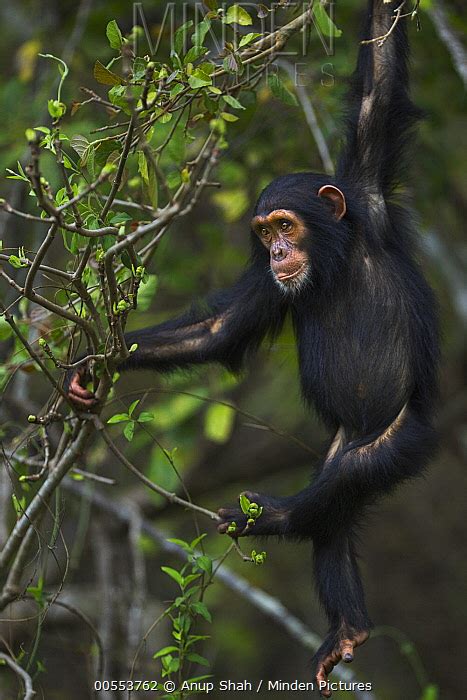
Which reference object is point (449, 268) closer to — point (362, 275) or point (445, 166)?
point (445, 166)

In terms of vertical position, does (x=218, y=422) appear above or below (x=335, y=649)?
below

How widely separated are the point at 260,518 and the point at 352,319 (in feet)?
3.45

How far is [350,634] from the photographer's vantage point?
4367mm

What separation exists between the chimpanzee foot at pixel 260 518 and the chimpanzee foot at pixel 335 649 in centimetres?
54

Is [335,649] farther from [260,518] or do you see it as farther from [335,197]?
[335,197]

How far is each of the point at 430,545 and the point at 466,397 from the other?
4.65 meters

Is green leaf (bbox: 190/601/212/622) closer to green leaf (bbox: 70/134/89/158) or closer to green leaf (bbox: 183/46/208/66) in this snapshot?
green leaf (bbox: 70/134/89/158)

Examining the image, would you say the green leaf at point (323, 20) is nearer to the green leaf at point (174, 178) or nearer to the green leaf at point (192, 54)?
the green leaf at point (192, 54)

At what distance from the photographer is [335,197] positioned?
462 cm

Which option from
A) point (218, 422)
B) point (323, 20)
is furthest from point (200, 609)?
point (218, 422)

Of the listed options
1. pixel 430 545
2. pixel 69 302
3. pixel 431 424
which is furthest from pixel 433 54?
pixel 430 545

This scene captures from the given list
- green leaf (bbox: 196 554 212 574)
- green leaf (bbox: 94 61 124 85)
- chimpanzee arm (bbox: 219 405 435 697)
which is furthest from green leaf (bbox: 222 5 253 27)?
green leaf (bbox: 196 554 212 574)

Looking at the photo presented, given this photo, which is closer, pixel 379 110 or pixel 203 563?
pixel 203 563

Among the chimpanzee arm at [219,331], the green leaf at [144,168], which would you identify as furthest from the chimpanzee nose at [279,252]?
the green leaf at [144,168]
